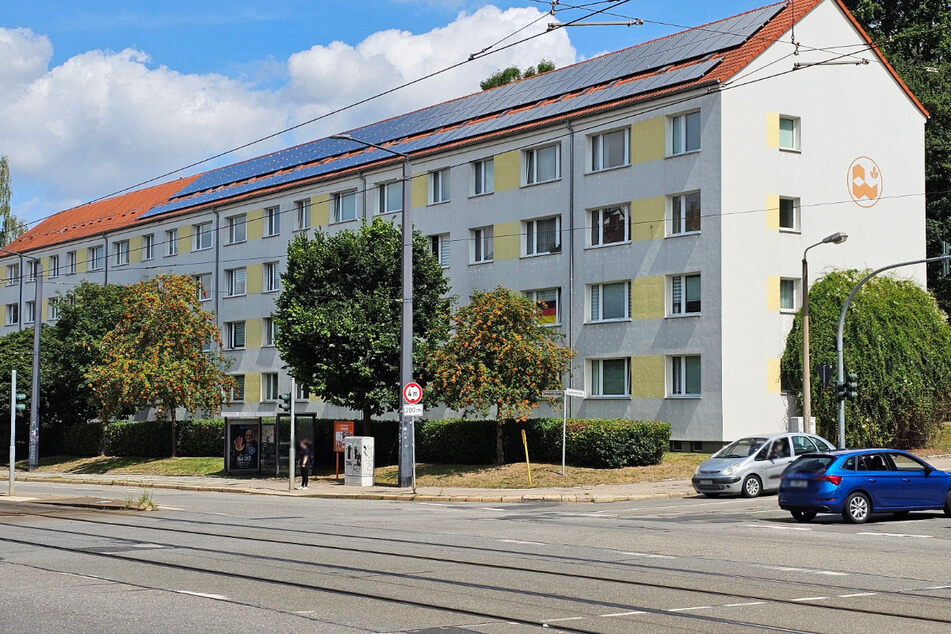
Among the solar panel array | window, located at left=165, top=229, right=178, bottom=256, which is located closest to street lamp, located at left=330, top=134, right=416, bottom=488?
the solar panel array

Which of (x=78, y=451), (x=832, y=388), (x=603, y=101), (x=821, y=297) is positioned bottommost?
(x=78, y=451)

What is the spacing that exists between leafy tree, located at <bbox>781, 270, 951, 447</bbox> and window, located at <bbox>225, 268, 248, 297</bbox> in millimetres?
29172

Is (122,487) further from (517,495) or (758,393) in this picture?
(758,393)

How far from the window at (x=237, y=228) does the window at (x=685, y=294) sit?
26.2 meters

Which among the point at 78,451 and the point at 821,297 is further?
the point at 78,451

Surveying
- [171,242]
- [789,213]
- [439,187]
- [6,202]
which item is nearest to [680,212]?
[789,213]

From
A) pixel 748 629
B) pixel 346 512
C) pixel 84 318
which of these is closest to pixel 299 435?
pixel 346 512

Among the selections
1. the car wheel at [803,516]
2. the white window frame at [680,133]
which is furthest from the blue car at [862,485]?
the white window frame at [680,133]

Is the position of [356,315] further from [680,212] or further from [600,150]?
[680,212]

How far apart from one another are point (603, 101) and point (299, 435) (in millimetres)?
16238

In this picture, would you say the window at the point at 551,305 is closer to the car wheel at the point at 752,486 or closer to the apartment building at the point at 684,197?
the apartment building at the point at 684,197

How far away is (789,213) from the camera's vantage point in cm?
3888

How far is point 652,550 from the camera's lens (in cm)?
1551

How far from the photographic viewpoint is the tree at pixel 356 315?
1491 inches
